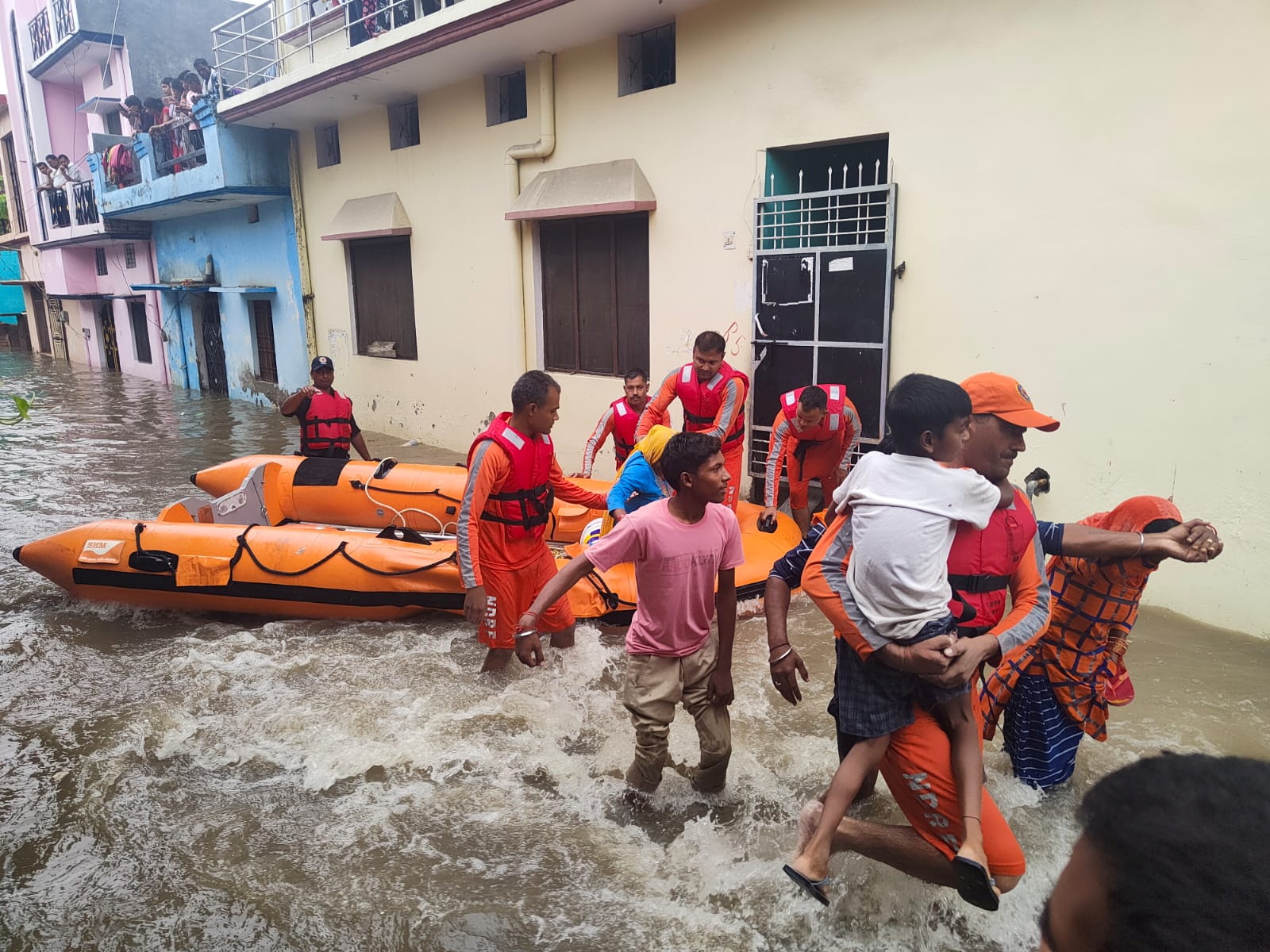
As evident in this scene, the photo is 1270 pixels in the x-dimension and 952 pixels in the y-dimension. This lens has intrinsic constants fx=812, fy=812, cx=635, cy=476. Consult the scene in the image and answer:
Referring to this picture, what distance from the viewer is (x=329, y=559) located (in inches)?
200

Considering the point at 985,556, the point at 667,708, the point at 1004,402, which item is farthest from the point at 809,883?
the point at 1004,402

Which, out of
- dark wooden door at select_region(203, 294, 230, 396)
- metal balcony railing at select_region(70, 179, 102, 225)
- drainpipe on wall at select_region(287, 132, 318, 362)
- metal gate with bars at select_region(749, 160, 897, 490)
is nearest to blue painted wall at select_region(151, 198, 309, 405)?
drainpipe on wall at select_region(287, 132, 318, 362)

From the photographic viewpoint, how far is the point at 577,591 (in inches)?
189

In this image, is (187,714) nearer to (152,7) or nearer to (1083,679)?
(1083,679)

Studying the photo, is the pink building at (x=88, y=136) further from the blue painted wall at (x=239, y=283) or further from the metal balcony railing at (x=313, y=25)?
the metal balcony railing at (x=313, y=25)

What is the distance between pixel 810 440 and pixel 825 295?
131 cm

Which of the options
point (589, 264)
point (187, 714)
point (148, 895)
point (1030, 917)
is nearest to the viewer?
point (1030, 917)

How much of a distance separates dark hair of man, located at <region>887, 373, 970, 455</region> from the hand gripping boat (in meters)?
2.93

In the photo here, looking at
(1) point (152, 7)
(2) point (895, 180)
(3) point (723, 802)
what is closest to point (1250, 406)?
(2) point (895, 180)

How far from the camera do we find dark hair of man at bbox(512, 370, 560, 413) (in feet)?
12.2

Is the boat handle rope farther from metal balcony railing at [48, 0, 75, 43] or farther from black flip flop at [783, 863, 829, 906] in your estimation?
metal balcony railing at [48, 0, 75, 43]

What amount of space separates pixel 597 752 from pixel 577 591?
4.15 feet

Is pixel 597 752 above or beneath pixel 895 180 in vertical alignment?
beneath

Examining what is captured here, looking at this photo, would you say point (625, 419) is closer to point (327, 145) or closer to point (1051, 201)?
point (1051, 201)
